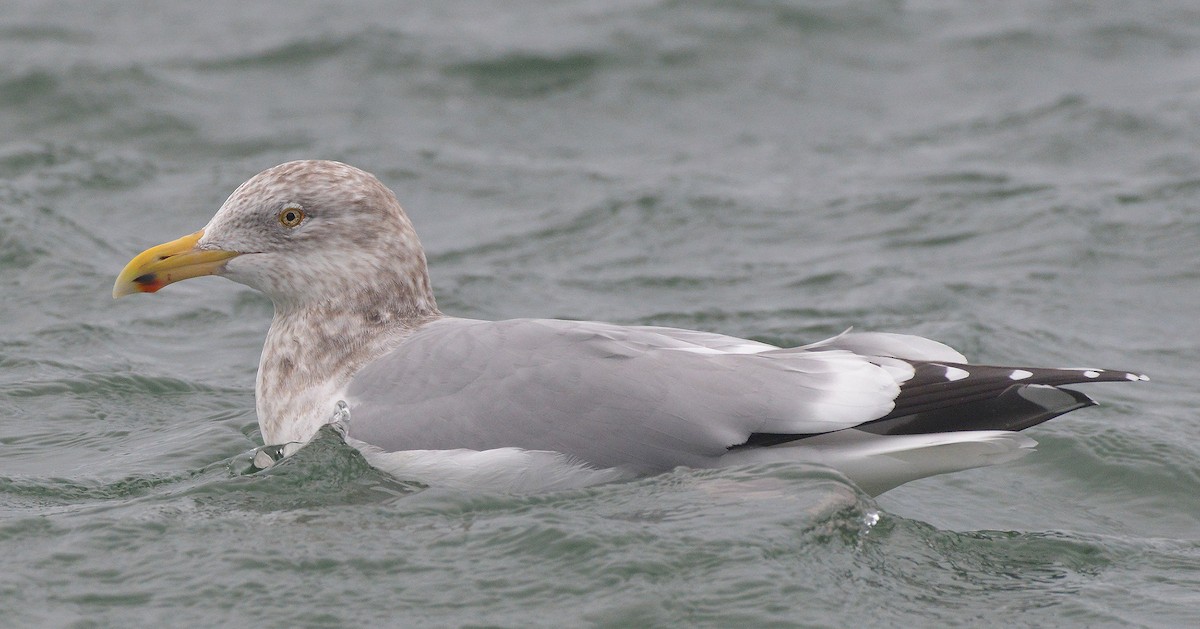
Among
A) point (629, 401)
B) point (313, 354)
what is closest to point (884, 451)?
point (629, 401)

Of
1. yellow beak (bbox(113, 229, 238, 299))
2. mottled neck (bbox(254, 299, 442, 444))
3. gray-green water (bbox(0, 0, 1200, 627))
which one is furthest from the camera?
yellow beak (bbox(113, 229, 238, 299))

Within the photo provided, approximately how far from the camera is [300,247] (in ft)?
21.6

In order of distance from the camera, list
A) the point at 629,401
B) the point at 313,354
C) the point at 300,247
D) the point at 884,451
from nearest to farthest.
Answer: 1. the point at 884,451
2. the point at 629,401
3. the point at 313,354
4. the point at 300,247

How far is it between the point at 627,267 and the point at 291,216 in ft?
13.2

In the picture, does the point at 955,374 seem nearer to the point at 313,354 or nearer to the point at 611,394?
the point at 611,394

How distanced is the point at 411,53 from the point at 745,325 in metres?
6.07

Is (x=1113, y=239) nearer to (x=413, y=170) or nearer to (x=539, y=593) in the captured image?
(x=413, y=170)

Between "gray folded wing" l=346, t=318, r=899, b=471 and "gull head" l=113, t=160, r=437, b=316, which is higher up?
"gull head" l=113, t=160, r=437, b=316

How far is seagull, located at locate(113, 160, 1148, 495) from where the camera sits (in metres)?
5.53

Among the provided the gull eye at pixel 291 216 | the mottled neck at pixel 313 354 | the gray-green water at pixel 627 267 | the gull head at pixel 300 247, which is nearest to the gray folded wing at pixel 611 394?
the gray-green water at pixel 627 267

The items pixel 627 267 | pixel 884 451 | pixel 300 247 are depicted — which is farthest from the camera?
pixel 627 267

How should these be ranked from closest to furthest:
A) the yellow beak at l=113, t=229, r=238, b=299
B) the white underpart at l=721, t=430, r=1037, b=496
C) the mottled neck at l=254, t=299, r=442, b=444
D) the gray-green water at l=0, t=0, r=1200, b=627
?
1. the gray-green water at l=0, t=0, r=1200, b=627
2. the white underpart at l=721, t=430, r=1037, b=496
3. the mottled neck at l=254, t=299, r=442, b=444
4. the yellow beak at l=113, t=229, r=238, b=299

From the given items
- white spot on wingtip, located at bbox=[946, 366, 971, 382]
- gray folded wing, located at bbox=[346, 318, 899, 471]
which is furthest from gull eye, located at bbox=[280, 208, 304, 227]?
white spot on wingtip, located at bbox=[946, 366, 971, 382]

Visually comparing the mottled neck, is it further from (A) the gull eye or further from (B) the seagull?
(A) the gull eye
